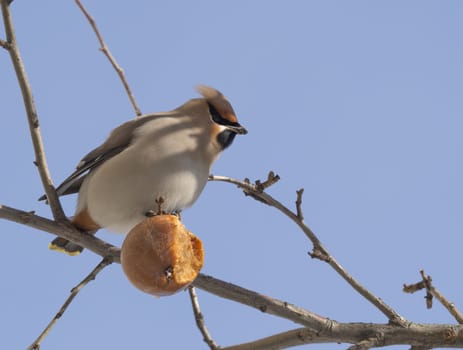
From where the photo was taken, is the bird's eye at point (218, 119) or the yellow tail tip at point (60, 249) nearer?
the yellow tail tip at point (60, 249)

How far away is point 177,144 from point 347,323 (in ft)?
4.75

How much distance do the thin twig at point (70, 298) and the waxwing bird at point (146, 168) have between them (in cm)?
51

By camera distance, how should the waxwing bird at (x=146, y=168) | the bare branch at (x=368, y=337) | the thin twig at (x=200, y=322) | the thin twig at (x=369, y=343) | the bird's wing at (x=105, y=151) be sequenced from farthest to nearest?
the bird's wing at (x=105, y=151)
the waxwing bird at (x=146, y=168)
the thin twig at (x=200, y=322)
the bare branch at (x=368, y=337)
the thin twig at (x=369, y=343)

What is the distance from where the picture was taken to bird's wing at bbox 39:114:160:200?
12.4 feet

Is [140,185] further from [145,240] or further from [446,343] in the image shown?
[446,343]

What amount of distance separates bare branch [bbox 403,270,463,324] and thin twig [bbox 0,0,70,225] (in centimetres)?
158

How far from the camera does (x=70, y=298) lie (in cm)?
275

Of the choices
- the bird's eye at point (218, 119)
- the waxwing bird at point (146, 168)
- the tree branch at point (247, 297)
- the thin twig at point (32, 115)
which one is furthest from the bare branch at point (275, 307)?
the bird's eye at point (218, 119)

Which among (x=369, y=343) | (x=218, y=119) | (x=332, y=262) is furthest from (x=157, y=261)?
(x=218, y=119)

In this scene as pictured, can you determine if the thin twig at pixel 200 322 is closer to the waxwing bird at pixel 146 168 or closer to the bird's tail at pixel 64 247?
the waxwing bird at pixel 146 168

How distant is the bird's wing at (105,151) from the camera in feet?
12.4

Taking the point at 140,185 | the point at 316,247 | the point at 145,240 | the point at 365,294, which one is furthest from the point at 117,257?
the point at 365,294

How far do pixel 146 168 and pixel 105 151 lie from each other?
0.45 meters

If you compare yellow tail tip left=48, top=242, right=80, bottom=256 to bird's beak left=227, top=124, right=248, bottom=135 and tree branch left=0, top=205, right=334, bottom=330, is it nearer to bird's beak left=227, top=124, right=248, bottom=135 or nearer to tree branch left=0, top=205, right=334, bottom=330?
tree branch left=0, top=205, right=334, bottom=330
